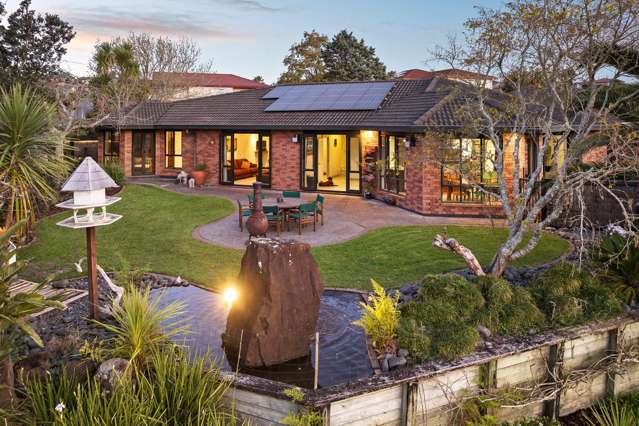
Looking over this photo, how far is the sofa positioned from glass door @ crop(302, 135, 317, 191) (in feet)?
13.0

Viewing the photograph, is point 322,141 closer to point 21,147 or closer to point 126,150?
point 126,150

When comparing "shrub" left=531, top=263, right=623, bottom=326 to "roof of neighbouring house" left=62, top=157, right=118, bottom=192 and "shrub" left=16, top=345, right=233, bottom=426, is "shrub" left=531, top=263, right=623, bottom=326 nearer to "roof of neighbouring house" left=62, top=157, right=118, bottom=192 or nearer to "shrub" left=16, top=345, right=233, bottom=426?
"shrub" left=16, top=345, right=233, bottom=426

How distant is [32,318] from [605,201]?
44.9ft

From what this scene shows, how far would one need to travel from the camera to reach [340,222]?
16062 millimetres

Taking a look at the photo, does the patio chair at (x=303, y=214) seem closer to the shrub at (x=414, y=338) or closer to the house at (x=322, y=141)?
the house at (x=322, y=141)

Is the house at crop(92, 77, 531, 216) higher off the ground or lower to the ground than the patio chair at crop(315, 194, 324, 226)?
higher

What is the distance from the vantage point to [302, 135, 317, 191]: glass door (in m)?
22.2

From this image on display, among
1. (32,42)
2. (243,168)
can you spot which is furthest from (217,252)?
(32,42)

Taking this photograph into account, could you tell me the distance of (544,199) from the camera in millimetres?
8812

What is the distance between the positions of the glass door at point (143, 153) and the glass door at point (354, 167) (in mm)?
10799

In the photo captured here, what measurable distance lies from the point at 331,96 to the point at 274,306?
708 inches

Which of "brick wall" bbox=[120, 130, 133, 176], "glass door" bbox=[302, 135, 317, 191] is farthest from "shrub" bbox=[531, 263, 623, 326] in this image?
"brick wall" bbox=[120, 130, 133, 176]

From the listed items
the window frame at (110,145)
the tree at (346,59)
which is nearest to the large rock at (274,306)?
the window frame at (110,145)

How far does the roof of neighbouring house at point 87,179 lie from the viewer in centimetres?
733
